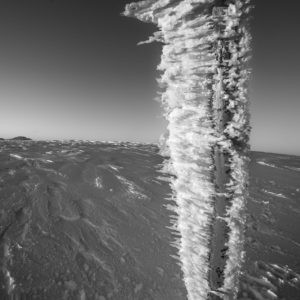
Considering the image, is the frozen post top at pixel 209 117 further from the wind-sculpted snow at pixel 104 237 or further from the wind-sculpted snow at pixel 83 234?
the wind-sculpted snow at pixel 104 237

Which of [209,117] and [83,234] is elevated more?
[209,117]

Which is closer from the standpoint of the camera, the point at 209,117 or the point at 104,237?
the point at 209,117

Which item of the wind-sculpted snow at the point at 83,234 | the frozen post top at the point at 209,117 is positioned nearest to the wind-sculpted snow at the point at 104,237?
the wind-sculpted snow at the point at 83,234

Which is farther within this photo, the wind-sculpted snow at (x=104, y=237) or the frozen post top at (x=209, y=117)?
the wind-sculpted snow at (x=104, y=237)

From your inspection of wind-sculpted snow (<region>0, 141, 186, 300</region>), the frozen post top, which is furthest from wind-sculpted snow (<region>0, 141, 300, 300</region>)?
the frozen post top

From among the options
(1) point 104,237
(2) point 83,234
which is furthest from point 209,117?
(2) point 83,234

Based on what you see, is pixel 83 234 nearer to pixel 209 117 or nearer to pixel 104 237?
pixel 104 237

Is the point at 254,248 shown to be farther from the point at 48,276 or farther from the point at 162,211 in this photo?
the point at 48,276

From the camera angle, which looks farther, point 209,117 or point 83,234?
point 83,234

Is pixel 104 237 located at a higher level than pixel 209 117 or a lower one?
lower
